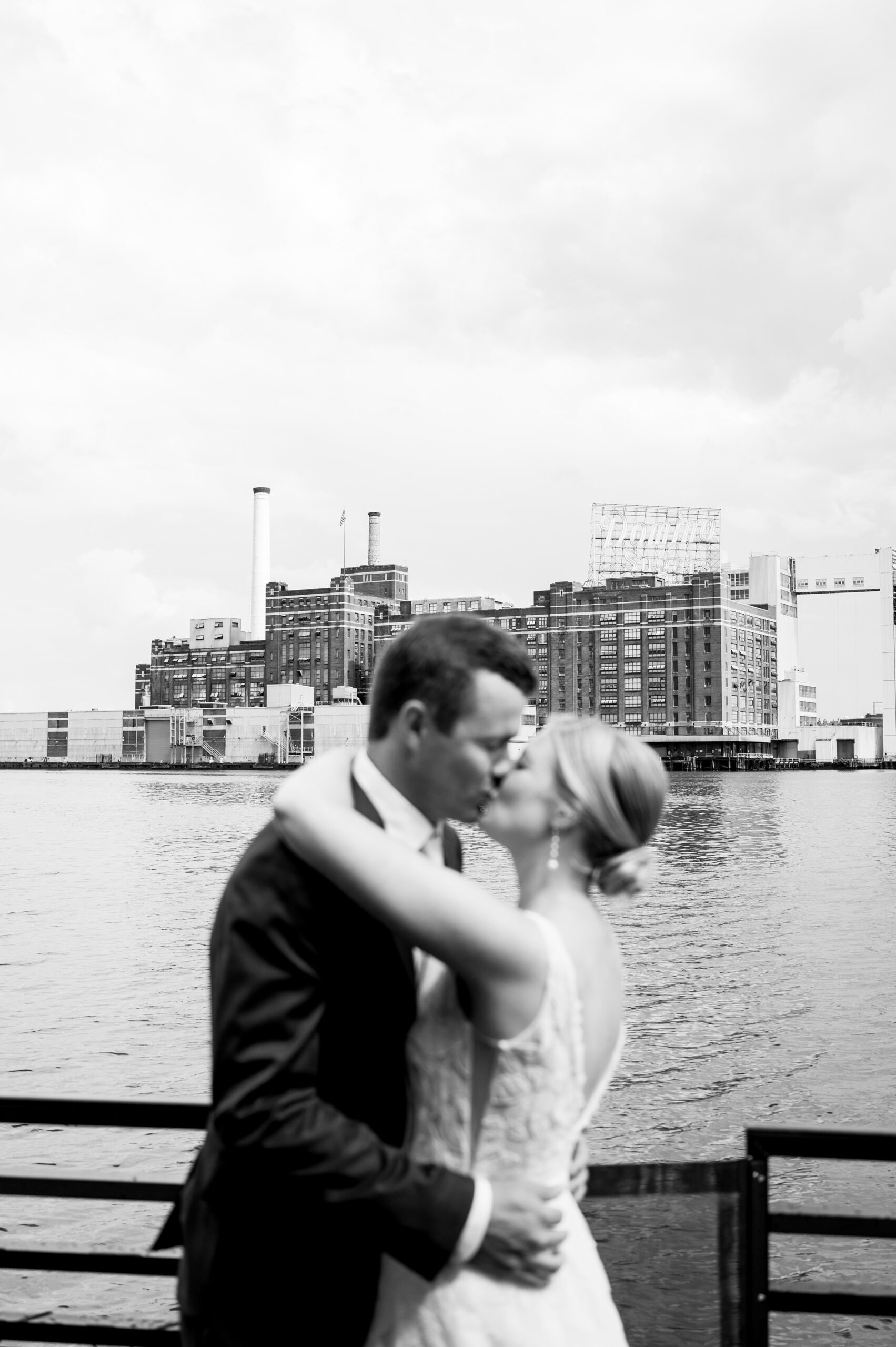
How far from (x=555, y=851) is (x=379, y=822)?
28 centimetres

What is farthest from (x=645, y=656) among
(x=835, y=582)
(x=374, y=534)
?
(x=374, y=534)

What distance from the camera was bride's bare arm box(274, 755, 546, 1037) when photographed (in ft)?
5.99

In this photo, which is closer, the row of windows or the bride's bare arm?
the bride's bare arm

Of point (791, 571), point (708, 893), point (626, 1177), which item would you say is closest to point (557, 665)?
point (791, 571)

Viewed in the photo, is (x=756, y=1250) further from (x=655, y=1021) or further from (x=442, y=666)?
(x=655, y=1021)

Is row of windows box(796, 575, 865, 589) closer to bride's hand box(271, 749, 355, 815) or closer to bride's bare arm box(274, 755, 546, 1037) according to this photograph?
bride's hand box(271, 749, 355, 815)

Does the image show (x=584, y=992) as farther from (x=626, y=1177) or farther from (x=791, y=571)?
(x=791, y=571)

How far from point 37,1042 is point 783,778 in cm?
11121

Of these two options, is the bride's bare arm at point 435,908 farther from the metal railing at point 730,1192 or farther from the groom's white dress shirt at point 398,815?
the metal railing at point 730,1192

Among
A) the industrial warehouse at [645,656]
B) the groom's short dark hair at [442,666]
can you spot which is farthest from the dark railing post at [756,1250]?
the industrial warehouse at [645,656]

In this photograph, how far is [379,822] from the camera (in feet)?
6.67

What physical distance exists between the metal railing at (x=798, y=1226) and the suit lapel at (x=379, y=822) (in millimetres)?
957

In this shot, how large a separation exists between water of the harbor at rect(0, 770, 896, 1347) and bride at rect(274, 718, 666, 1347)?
0.68m

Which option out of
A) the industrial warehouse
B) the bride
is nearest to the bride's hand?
the bride
